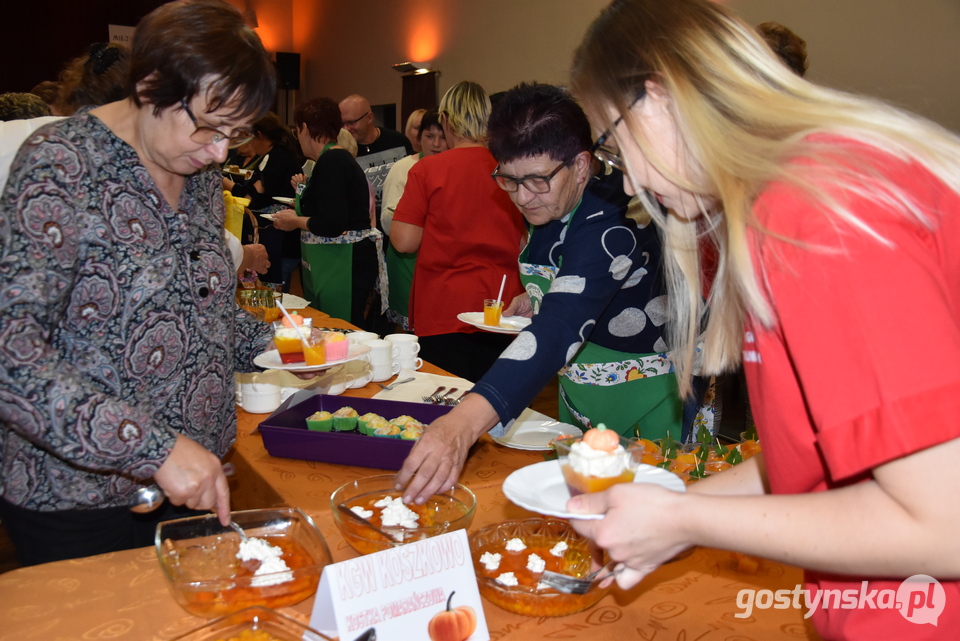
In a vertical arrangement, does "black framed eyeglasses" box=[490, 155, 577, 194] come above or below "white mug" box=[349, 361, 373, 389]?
above

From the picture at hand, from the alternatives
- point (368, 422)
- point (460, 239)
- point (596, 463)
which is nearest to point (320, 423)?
point (368, 422)

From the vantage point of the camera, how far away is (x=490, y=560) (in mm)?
1274

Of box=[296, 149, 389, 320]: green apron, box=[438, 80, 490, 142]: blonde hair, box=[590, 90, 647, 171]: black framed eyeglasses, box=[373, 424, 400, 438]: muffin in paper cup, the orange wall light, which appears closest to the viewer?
box=[590, 90, 647, 171]: black framed eyeglasses

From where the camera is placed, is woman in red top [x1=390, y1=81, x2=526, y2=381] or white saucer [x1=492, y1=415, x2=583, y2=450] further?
woman in red top [x1=390, y1=81, x2=526, y2=381]

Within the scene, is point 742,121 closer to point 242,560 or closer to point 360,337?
point 242,560

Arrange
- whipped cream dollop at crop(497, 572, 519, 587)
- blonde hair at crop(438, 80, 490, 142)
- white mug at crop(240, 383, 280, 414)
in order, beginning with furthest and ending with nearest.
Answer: blonde hair at crop(438, 80, 490, 142) → white mug at crop(240, 383, 280, 414) → whipped cream dollop at crop(497, 572, 519, 587)

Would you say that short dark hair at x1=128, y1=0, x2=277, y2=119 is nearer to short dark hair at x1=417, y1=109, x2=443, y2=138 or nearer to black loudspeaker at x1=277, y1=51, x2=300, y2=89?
short dark hair at x1=417, y1=109, x2=443, y2=138

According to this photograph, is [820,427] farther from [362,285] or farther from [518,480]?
[362,285]

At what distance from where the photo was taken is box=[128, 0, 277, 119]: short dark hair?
4.40 feet

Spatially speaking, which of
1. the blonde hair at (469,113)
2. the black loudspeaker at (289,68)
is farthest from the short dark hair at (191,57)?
the black loudspeaker at (289,68)

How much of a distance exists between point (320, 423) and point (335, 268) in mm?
2859

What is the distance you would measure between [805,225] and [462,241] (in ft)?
9.51

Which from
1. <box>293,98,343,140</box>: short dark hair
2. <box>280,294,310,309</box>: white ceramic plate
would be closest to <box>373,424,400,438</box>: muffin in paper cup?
<box>280,294,310,309</box>: white ceramic plate

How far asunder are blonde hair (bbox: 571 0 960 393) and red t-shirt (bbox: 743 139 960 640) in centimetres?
1
